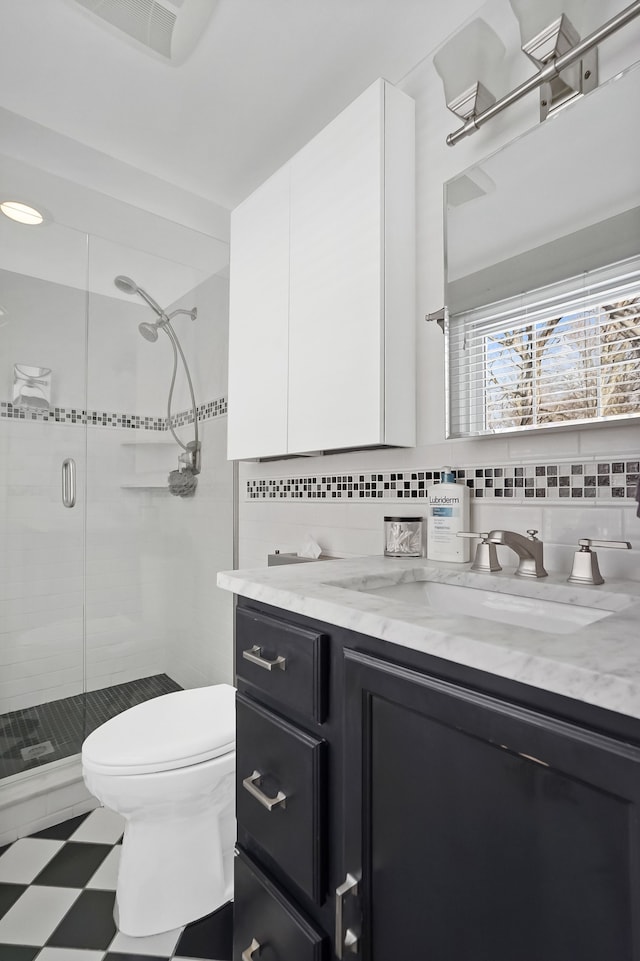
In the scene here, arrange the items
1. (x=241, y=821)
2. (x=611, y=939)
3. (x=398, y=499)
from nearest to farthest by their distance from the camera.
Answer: (x=611, y=939), (x=241, y=821), (x=398, y=499)

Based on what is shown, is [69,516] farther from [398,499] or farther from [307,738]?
[307,738]

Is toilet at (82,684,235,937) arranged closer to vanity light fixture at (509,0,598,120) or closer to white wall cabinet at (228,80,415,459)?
white wall cabinet at (228,80,415,459)

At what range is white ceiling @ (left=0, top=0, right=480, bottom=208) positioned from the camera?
1.35 metres

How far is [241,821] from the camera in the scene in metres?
1.03

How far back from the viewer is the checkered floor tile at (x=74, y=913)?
1.23 meters

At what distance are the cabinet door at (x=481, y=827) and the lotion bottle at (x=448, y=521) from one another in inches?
21.0

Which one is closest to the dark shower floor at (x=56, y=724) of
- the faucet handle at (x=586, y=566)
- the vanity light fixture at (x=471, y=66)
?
the faucet handle at (x=586, y=566)

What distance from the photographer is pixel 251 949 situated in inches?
38.3

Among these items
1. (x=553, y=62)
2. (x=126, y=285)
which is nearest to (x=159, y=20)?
(x=126, y=285)

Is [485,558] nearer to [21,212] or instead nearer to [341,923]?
[341,923]

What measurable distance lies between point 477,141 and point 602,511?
3.24ft

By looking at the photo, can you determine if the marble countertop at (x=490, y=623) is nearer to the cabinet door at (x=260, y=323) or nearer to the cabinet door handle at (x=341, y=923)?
the cabinet door handle at (x=341, y=923)

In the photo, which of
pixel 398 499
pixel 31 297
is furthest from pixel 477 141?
pixel 31 297

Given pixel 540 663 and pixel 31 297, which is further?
pixel 31 297
